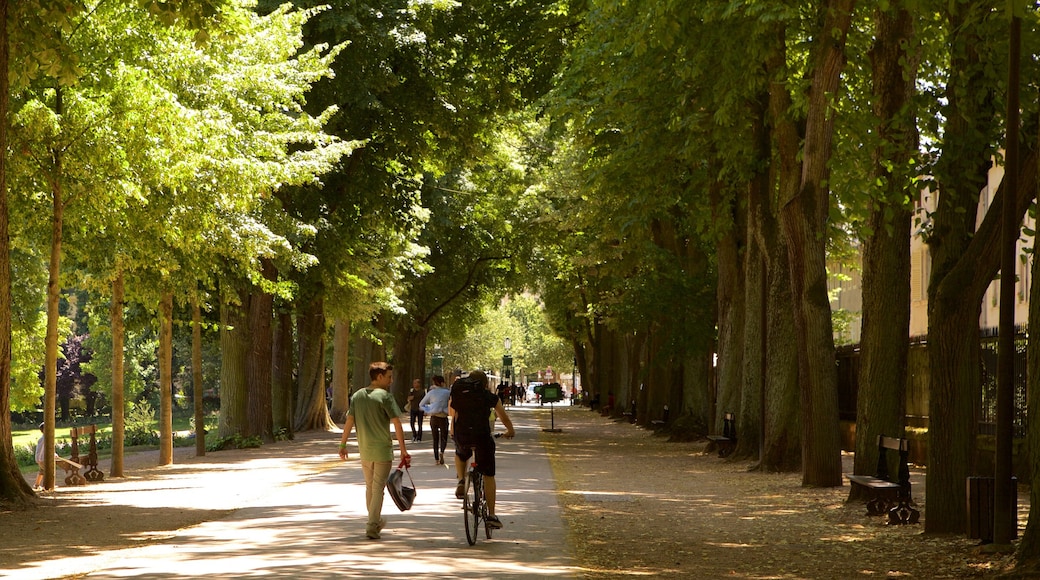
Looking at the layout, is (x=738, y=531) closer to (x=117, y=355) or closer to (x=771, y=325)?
(x=771, y=325)

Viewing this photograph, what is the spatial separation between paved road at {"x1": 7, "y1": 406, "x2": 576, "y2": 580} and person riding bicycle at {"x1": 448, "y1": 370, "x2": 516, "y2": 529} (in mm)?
688

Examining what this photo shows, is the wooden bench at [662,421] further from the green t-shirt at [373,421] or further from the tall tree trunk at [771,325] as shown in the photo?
the green t-shirt at [373,421]

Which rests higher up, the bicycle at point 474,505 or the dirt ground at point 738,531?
the bicycle at point 474,505

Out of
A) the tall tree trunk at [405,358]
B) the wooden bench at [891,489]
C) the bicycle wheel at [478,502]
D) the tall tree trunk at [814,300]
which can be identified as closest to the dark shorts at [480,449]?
the bicycle wheel at [478,502]

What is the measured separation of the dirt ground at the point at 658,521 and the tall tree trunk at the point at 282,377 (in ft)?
35.6

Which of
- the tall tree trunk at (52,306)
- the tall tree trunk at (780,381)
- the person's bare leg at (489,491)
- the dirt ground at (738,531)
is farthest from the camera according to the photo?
the tall tree trunk at (780,381)

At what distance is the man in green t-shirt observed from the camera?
46.7 feet

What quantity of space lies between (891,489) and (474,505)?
5.47 meters

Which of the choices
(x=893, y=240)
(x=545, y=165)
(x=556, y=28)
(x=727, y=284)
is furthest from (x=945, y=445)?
(x=545, y=165)

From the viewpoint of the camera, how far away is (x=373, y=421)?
14.5 m

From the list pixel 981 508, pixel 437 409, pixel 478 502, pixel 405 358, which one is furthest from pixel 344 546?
pixel 405 358

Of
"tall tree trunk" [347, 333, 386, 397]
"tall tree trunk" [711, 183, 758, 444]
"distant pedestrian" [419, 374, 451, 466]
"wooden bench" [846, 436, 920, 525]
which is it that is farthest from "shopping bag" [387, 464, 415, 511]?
→ "tall tree trunk" [347, 333, 386, 397]

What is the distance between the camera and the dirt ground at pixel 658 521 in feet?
43.0

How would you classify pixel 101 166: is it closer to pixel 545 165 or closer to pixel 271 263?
pixel 271 263
